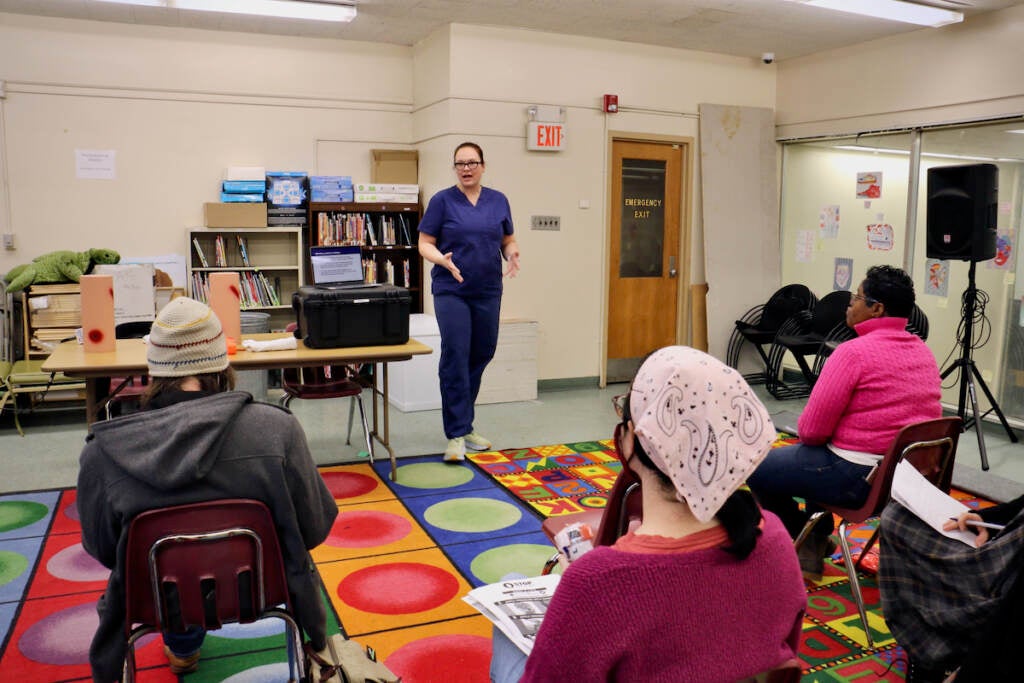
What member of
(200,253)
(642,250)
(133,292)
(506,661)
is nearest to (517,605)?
(506,661)

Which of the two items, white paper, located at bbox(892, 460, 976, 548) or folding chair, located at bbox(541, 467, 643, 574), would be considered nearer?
folding chair, located at bbox(541, 467, 643, 574)

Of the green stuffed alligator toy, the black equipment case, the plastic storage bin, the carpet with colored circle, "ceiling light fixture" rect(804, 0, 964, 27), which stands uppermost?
"ceiling light fixture" rect(804, 0, 964, 27)

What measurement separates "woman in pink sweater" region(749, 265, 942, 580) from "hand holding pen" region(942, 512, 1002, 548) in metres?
0.58

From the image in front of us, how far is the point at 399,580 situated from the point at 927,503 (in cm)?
191

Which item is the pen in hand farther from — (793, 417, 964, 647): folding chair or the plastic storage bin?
the plastic storage bin

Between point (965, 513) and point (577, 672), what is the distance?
1.60 m

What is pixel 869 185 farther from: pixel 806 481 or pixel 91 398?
pixel 91 398

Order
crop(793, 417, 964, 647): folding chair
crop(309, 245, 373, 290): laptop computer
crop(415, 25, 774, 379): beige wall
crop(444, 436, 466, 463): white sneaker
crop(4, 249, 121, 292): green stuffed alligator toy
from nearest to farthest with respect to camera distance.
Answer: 1. crop(793, 417, 964, 647): folding chair
2. crop(309, 245, 373, 290): laptop computer
3. crop(444, 436, 466, 463): white sneaker
4. crop(4, 249, 121, 292): green stuffed alligator toy
5. crop(415, 25, 774, 379): beige wall

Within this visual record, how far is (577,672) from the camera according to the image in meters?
1.17

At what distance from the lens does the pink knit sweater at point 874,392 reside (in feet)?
9.36

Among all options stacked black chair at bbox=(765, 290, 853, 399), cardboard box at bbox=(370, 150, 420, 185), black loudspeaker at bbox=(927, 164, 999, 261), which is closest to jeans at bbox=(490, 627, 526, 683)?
black loudspeaker at bbox=(927, 164, 999, 261)

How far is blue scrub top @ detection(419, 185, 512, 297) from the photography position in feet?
15.4

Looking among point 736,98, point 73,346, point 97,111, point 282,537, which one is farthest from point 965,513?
point 97,111

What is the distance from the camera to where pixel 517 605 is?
1.87 meters
